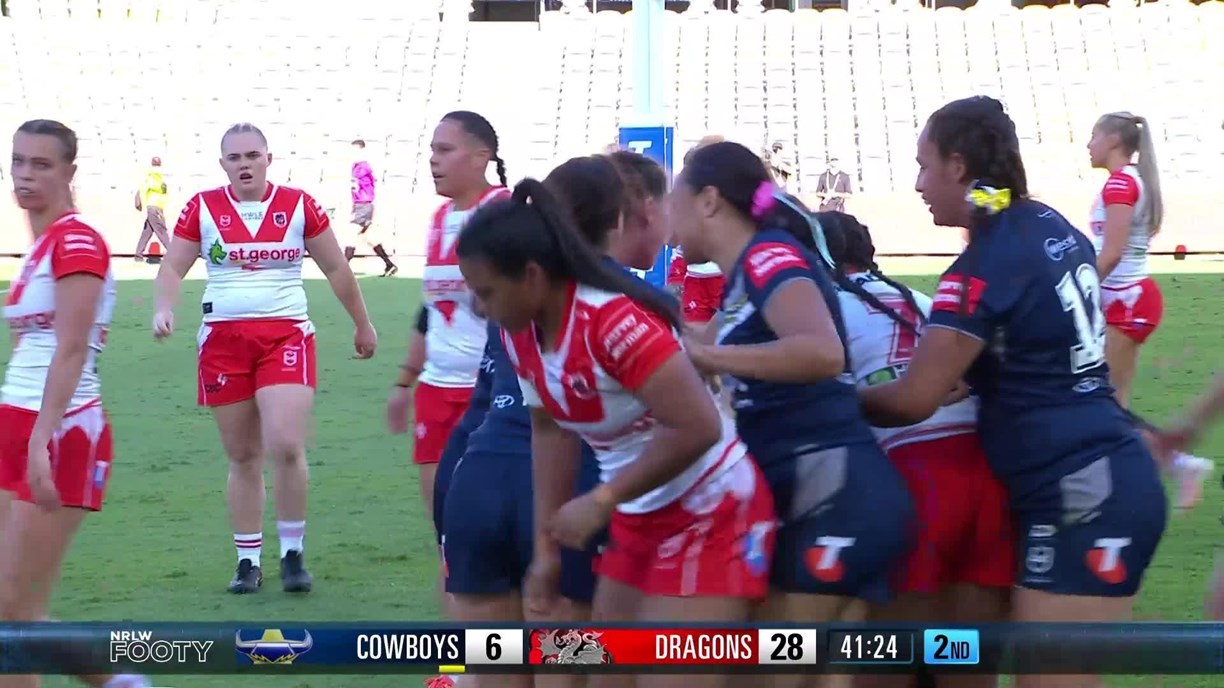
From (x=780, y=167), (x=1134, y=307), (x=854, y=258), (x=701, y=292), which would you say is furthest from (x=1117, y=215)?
(x=780, y=167)

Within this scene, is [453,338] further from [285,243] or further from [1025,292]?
[1025,292]

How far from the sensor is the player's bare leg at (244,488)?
757cm

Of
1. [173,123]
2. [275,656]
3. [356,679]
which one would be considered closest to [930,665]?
[275,656]

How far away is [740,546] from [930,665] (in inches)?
27.0

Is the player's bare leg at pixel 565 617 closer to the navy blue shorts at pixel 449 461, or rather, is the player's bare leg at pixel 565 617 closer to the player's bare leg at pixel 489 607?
the player's bare leg at pixel 489 607

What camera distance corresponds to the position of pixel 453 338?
6.51 m

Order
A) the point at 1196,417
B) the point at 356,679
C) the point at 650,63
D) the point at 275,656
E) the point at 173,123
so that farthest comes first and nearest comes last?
1. the point at 173,123
2. the point at 650,63
3. the point at 356,679
4. the point at 1196,417
5. the point at 275,656

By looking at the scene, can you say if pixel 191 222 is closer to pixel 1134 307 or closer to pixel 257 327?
pixel 257 327

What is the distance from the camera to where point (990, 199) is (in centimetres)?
410

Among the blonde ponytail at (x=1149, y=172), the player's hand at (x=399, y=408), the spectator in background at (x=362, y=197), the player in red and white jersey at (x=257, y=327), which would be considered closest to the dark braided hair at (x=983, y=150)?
the player's hand at (x=399, y=408)

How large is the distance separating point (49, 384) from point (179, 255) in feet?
9.59

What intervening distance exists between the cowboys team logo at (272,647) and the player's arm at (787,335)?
3.82ft

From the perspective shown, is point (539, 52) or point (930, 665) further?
point (539, 52)

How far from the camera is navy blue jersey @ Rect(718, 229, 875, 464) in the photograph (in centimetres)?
396
